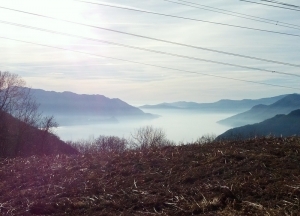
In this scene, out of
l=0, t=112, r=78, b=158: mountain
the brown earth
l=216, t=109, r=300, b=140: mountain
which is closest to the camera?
the brown earth

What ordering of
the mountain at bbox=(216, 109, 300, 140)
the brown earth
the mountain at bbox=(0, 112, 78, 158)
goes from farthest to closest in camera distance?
1. the mountain at bbox=(0, 112, 78, 158)
2. the mountain at bbox=(216, 109, 300, 140)
3. the brown earth

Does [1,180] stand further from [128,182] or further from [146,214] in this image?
[146,214]

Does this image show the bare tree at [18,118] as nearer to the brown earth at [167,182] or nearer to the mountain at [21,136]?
the mountain at [21,136]

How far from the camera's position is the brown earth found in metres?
6.21

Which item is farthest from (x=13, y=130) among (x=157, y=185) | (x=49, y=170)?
(x=157, y=185)

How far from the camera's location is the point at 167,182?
7.75 metres

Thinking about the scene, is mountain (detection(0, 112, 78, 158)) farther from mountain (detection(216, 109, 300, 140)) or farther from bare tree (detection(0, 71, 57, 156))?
mountain (detection(216, 109, 300, 140))

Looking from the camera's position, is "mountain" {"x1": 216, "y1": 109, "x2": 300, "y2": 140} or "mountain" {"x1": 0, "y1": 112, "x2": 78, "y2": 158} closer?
"mountain" {"x1": 216, "y1": 109, "x2": 300, "y2": 140}

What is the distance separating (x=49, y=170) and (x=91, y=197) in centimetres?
278

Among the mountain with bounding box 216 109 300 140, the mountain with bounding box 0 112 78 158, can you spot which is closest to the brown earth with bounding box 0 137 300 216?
the mountain with bounding box 216 109 300 140

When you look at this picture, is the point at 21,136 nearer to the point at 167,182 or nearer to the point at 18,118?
the point at 18,118

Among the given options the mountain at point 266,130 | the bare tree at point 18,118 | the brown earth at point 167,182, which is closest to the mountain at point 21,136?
the bare tree at point 18,118

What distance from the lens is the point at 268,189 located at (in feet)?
21.1

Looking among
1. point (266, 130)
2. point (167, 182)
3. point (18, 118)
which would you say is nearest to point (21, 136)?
point (18, 118)
